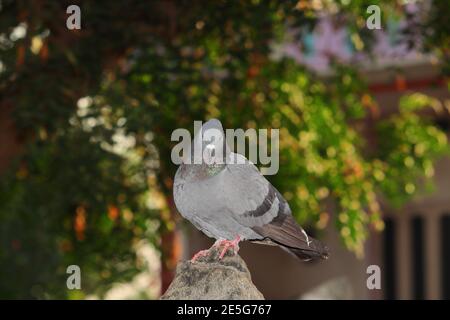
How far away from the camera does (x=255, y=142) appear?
5.80 m

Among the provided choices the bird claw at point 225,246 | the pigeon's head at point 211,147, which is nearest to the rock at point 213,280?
the bird claw at point 225,246

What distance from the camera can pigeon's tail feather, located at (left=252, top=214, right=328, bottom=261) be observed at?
2.58 meters

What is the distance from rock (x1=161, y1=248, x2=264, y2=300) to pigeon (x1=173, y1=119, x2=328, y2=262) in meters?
0.08

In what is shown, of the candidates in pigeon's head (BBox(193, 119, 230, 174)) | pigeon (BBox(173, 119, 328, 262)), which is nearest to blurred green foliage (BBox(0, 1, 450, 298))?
pigeon (BBox(173, 119, 328, 262))

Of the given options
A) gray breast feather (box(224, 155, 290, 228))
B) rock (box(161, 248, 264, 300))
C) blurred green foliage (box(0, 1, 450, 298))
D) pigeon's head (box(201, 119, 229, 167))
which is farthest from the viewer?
blurred green foliage (box(0, 1, 450, 298))

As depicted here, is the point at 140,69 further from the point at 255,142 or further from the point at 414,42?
the point at 414,42

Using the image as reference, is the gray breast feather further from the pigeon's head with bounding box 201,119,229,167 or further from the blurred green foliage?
the blurred green foliage

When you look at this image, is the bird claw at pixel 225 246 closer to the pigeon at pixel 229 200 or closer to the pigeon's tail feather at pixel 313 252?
the pigeon at pixel 229 200

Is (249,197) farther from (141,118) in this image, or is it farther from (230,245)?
(141,118)

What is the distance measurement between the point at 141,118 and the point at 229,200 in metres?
2.52

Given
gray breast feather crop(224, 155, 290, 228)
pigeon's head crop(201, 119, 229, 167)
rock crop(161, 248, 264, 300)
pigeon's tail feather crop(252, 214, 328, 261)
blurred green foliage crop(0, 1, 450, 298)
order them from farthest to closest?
blurred green foliage crop(0, 1, 450, 298)
rock crop(161, 248, 264, 300)
pigeon's tail feather crop(252, 214, 328, 261)
gray breast feather crop(224, 155, 290, 228)
pigeon's head crop(201, 119, 229, 167)

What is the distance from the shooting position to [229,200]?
96.9 inches

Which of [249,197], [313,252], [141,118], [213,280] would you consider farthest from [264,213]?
[141,118]
